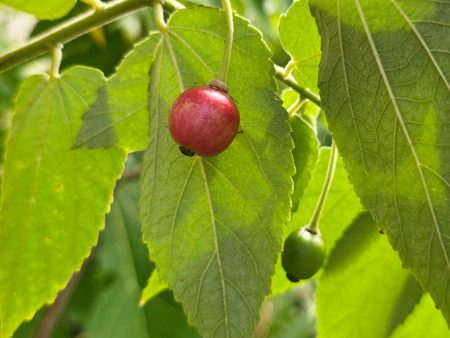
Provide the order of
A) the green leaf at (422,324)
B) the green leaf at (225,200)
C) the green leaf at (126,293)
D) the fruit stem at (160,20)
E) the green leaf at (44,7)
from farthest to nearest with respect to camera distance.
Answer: the green leaf at (126,293), the green leaf at (422,324), the green leaf at (44,7), the fruit stem at (160,20), the green leaf at (225,200)

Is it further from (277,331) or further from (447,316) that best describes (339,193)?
(277,331)

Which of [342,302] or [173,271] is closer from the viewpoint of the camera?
[173,271]

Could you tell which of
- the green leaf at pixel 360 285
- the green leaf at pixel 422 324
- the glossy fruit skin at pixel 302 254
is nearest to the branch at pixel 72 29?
the glossy fruit skin at pixel 302 254

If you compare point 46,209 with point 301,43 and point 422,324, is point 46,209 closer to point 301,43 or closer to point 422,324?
point 301,43

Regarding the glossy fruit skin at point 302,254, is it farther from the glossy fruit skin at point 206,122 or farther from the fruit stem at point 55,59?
the fruit stem at point 55,59

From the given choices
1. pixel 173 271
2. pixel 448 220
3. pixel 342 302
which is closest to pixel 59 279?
pixel 173 271

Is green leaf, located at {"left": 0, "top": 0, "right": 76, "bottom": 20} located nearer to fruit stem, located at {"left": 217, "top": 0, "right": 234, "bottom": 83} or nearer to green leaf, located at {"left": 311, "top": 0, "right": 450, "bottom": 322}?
fruit stem, located at {"left": 217, "top": 0, "right": 234, "bottom": 83}
